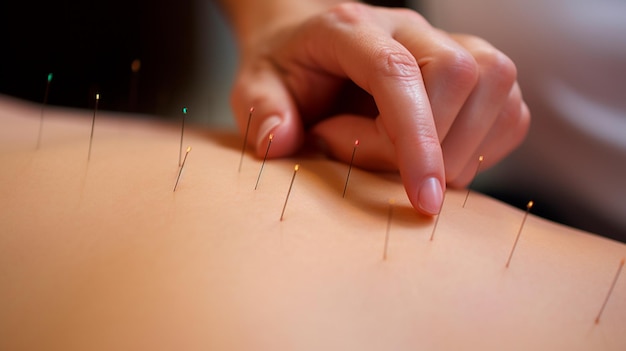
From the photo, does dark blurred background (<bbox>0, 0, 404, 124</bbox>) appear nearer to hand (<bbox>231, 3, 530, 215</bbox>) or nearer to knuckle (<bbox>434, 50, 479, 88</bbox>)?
hand (<bbox>231, 3, 530, 215</bbox>)

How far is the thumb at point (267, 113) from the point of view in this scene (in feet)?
4.92

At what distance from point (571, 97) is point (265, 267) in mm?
1465

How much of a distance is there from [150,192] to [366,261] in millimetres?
527

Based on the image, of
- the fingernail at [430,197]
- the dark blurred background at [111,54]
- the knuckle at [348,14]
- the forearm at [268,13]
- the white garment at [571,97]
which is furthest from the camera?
the dark blurred background at [111,54]

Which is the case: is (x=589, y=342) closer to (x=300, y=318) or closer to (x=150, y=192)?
(x=300, y=318)

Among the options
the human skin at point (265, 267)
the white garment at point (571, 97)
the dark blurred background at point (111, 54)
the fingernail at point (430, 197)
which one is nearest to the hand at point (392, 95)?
the fingernail at point (430, 197)

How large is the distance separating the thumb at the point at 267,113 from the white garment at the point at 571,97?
3.08ft

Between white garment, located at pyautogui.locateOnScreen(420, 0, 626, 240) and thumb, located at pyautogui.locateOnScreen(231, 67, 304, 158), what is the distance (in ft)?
3.08

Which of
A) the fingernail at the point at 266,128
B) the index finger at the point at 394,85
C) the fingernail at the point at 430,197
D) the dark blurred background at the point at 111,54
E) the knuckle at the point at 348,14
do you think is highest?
the knuckle at the point at 348,14

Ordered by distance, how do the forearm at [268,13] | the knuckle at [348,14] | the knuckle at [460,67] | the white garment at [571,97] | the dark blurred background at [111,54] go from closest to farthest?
the knuckle at [460,67], the knuckle at [348,14], the white garment at [571,97], the forearm at [268,13], the dark blurred background at [111,54]

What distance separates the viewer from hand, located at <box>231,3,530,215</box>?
1242 millimetres

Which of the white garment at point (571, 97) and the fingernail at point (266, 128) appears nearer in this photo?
the fingernail at point (266, 128)

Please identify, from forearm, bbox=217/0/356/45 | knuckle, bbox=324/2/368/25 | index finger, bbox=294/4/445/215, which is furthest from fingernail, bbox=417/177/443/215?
forearm, bbox=217/0/356/45

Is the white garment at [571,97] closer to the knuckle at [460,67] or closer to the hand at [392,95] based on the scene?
the hand at [392,95]
